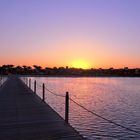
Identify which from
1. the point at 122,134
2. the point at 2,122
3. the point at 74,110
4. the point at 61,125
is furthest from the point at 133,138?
the point at 74,110

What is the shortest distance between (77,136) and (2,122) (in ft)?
12.9

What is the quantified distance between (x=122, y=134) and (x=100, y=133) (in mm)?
1001

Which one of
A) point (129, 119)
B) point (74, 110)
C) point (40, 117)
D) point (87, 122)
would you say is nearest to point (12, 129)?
point (40, 117)

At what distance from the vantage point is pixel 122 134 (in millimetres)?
16516

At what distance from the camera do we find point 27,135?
39.1ft

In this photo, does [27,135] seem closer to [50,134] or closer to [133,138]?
[50,134]

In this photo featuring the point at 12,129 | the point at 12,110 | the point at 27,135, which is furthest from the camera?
the point at 12,110

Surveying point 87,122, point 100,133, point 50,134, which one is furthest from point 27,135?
point 87,122

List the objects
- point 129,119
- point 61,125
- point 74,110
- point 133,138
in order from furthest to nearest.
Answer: point 74,110
point 129,119
point 133,138
point 61,125

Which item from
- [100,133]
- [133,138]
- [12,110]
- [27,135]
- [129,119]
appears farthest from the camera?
[129,119]

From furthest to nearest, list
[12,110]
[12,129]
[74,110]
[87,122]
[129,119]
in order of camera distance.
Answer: [74,110] < [129,119] < [87,122] < [12,110] < [12,129]

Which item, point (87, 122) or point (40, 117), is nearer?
point (40, 117)

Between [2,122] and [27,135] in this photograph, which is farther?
[2,122]

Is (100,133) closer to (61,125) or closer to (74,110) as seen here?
(61,125)
